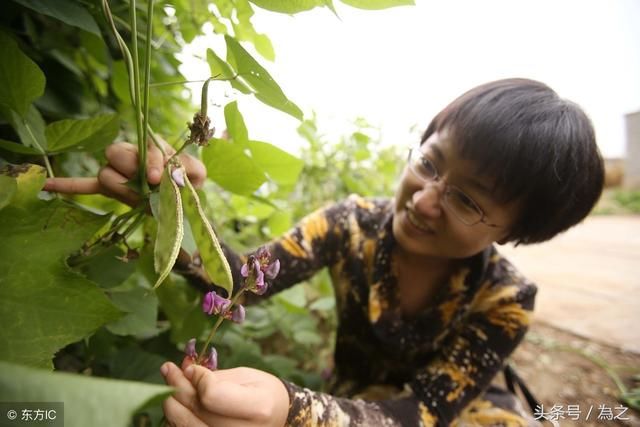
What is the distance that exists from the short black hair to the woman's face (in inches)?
0.6

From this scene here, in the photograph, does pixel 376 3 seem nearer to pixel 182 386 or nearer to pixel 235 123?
pixel 235 123

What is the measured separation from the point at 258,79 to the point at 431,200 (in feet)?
1.25

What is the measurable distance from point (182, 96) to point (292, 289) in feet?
1.60

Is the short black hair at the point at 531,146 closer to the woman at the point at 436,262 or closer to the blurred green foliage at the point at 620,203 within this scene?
the woman at the point at 436,262

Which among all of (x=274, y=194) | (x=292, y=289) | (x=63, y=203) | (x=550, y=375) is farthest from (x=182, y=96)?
(x=550, y=375)

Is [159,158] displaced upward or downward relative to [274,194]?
upward

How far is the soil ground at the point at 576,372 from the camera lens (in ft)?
4.00

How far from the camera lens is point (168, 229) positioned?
0.75 ft

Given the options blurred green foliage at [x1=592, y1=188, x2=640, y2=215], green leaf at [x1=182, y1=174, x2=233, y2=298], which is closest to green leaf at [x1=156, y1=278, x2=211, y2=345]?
green leaf at [x1=182, y1=174, x2=233, y2=298]

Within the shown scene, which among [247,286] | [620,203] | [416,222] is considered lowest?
[620,203]

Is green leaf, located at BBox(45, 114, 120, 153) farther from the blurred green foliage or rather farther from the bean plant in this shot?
the blurred green foliage

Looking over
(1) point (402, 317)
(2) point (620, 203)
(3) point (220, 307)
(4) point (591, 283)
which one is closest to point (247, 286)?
(3) point (220, 307)

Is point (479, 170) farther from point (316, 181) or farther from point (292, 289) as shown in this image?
point (316, 181)

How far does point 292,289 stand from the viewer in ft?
2.53
